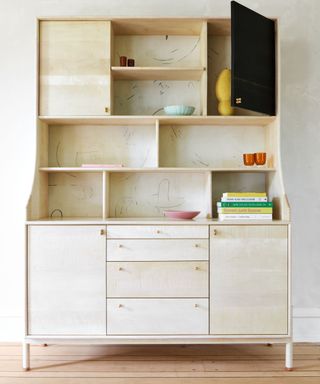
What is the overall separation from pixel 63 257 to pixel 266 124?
1.57 m

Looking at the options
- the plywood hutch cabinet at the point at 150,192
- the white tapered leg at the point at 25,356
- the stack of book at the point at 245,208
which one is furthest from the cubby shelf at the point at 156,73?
the white tapered leg at the point at 25,356

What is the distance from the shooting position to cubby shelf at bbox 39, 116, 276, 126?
2447 millimetres

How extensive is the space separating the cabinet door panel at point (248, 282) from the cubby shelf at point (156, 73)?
3.34ft

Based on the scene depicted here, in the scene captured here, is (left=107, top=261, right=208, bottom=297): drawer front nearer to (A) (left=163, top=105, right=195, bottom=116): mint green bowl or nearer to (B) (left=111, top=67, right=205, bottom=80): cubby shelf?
(A) (left=163, top=105, right=195, bottom=116): mint green bowl

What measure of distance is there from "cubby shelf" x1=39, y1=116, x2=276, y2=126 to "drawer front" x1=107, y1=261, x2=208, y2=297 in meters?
0.88

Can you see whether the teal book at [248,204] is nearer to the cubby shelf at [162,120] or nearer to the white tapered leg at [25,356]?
the cubby shelf at [162,120]

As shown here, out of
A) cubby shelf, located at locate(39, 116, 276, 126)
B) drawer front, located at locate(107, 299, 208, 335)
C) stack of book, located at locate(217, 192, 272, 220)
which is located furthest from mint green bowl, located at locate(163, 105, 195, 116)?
drawer front, located at locate(107, 299, 208, 335)

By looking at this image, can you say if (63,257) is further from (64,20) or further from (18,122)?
(64,20)

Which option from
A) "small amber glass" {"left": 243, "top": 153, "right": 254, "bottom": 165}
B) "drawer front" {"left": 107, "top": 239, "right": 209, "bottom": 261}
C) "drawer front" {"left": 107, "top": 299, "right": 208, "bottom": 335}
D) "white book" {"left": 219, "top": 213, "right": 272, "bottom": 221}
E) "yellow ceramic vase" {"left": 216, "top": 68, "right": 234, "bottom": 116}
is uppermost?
"yellow ceramic vase" {"left": 216, "top": 68, "right": 234, "bottom": 116}

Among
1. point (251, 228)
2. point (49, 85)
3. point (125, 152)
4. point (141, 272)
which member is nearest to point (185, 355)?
point (141, 272)

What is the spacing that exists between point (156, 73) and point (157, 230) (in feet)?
3.37

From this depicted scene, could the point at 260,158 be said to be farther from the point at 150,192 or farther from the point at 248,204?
the point at 150,192

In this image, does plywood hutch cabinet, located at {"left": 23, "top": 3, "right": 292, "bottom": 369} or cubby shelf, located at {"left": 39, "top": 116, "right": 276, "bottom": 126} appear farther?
cubby shelf, located at {"left": 39, "top": 116, "right": 276, "bottom": 126}

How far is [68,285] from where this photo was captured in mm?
2240
